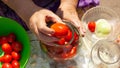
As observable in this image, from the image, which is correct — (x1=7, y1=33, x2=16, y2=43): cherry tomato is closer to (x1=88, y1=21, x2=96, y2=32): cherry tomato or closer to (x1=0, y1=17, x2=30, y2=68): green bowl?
(x1=0, y1=17, x2=30, y2=68): green bowl

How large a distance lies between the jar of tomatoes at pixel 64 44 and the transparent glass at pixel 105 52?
63mm

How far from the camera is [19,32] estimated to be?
98 centimetres

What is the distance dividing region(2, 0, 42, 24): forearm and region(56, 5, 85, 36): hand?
0.09 metres

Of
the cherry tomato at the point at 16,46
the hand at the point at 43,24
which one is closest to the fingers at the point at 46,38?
the hand at the point at 43,24

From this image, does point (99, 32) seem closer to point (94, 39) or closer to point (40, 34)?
point (94, 39)

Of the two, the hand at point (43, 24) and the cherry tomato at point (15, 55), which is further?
the cherry tomato at point (15, 55)

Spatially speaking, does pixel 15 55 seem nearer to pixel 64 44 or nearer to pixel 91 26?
pixel 64 44

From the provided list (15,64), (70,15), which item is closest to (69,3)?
(70,15)

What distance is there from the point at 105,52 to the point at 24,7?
1.00ft

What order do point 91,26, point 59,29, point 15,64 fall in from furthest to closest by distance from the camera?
point 91,26, point 15,64, point 59,29

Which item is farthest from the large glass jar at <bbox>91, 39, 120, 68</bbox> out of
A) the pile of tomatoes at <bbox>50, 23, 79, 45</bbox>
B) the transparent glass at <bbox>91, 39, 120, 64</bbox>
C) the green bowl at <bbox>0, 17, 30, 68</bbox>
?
the green bowl at <bbox>0, 17, 30, 68</bbox>

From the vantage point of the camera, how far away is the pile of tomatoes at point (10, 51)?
95 centimetres

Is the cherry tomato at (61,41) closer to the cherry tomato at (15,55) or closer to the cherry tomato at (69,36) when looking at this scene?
the cherry tomato at (69,36)

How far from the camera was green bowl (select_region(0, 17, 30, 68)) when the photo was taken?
942 millimetres
